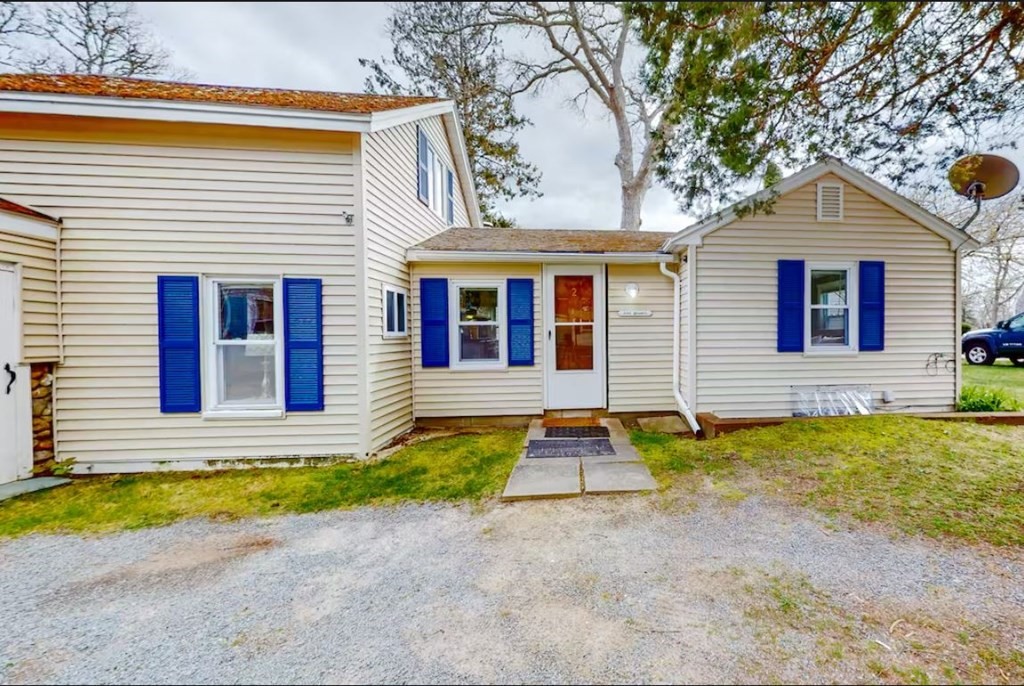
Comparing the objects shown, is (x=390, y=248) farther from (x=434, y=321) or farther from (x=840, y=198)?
(x=840, y=198)

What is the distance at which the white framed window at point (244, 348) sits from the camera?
483cm

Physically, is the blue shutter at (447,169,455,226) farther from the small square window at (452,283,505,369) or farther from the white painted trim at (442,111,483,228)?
the small square window at (452,283,505,369)

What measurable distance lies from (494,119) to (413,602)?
14889 millimetres

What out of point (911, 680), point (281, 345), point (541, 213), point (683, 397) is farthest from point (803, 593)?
point (541, 213)

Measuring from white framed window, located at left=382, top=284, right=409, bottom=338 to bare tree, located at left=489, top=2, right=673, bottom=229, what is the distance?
997 cm

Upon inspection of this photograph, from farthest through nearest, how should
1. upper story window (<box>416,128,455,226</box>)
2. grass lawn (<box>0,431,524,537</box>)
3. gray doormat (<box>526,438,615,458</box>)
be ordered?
upper story window (<box>416,128,455,226</box>), gray doormat (<box>526,438,615,458</box>), grass lawn (<box>0,431,524,537</box>)

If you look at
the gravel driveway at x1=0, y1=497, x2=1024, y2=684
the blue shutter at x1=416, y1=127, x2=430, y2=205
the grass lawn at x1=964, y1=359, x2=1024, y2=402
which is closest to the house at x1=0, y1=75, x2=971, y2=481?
the blue shutter at x1=416, y1=127, x2=430, y2=205

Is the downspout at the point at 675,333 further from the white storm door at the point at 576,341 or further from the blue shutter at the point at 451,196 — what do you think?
the blue shutter at the point at 451,196

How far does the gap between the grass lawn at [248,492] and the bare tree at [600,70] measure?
11.7 meters

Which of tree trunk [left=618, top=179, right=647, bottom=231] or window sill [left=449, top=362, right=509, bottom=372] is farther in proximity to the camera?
tree trunk [left=618, top=179, right=647, bottom=231]

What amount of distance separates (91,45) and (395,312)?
548 inches

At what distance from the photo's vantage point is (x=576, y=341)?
6863 millimetres

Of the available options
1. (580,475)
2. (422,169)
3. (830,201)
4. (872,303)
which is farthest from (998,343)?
(422,169)

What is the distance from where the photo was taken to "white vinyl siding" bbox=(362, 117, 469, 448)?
17.0 feet
